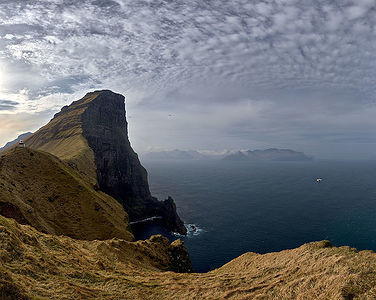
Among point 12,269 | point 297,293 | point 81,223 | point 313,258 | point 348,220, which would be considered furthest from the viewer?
point 348,220

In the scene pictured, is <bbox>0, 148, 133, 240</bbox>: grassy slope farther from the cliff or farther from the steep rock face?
the steep rock face

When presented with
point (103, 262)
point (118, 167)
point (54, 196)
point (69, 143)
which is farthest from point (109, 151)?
point (103, 262)

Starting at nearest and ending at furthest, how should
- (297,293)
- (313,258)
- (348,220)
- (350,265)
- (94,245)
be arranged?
(297,293) → (350,265) → (313,258) → (94,245) → (348,220)

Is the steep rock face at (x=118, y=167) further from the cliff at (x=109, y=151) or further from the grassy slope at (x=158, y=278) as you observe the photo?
the grassy slope at (x=158, y=278)

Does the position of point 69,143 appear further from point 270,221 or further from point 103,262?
point 270,221

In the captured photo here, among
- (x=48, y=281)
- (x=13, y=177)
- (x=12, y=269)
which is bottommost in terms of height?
(x=48, y=281)

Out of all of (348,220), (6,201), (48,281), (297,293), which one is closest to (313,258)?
(297,293)

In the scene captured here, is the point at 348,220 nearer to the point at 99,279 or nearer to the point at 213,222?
the point at 213,222
